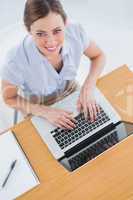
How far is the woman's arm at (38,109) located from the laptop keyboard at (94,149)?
100 mm

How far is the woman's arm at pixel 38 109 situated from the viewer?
1.24 meters

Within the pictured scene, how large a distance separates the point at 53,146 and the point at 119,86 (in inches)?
13.4

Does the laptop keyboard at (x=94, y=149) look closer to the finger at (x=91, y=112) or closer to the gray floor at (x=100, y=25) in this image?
the finger at (x=91, y=112)

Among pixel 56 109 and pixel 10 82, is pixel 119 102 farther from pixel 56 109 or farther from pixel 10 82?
pixel 10 82

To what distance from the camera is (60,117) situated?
48.8 inches

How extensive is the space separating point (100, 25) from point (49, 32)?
1.26m

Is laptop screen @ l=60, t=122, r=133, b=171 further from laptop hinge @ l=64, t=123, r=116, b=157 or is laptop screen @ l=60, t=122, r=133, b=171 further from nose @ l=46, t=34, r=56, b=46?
nose @ l=46, t=34, r=56, b=46

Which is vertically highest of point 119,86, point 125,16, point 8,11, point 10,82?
point 8,11

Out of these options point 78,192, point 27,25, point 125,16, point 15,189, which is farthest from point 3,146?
point 125,16

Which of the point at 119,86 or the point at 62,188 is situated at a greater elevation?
the point at 119,86

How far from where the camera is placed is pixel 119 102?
1.30 m

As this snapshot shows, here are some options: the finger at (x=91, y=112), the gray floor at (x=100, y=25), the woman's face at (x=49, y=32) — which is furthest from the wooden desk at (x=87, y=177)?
the gray floor at (x=100, y=25)

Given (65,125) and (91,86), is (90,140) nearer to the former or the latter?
(65,125)

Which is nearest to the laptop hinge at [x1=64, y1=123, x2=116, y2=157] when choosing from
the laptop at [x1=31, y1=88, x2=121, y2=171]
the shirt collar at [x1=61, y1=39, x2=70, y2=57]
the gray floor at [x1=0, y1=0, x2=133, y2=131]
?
the laptop at [x1=31, y1=88, x2=121, y2=171]
